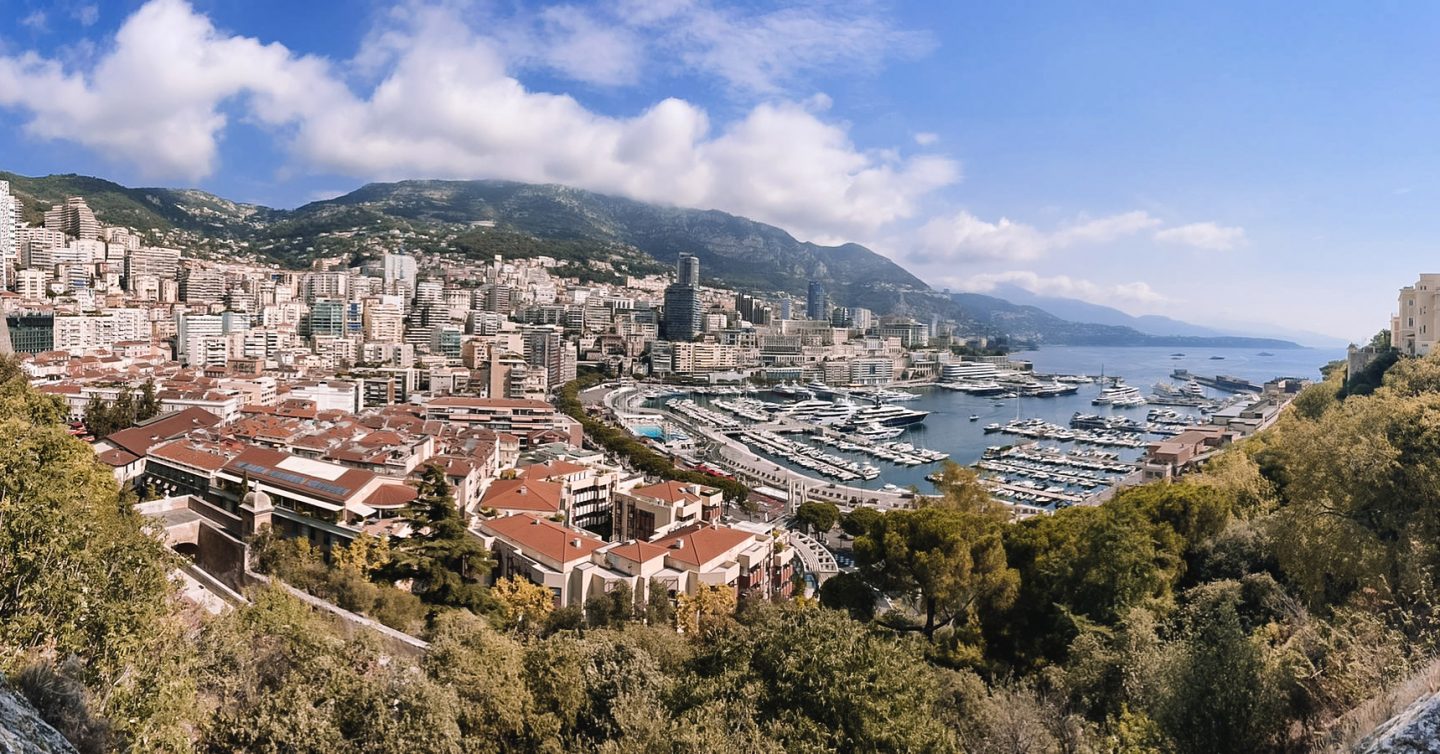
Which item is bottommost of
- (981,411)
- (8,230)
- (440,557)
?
(981,411)

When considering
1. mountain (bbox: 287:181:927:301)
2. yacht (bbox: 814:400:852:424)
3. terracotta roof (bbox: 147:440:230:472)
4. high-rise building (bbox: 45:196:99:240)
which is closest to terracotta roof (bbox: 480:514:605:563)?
terracotta roof (bbox: 147:440:230:472)

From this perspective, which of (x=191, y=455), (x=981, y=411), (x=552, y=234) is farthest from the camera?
(x=552, y=234)

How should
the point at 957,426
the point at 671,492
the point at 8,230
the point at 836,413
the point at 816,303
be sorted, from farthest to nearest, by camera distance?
the point at 816,303 < the point at 836,413 < the point at 957,426 < the point at 8,230 < the point at 671,492

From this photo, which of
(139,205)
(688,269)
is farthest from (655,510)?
(139,205)

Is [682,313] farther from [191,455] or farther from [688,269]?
[191,455]

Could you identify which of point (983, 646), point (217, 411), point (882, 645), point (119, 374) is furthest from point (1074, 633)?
point (119, 374)

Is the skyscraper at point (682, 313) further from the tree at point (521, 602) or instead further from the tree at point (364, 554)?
the tree at point (521, 602)
